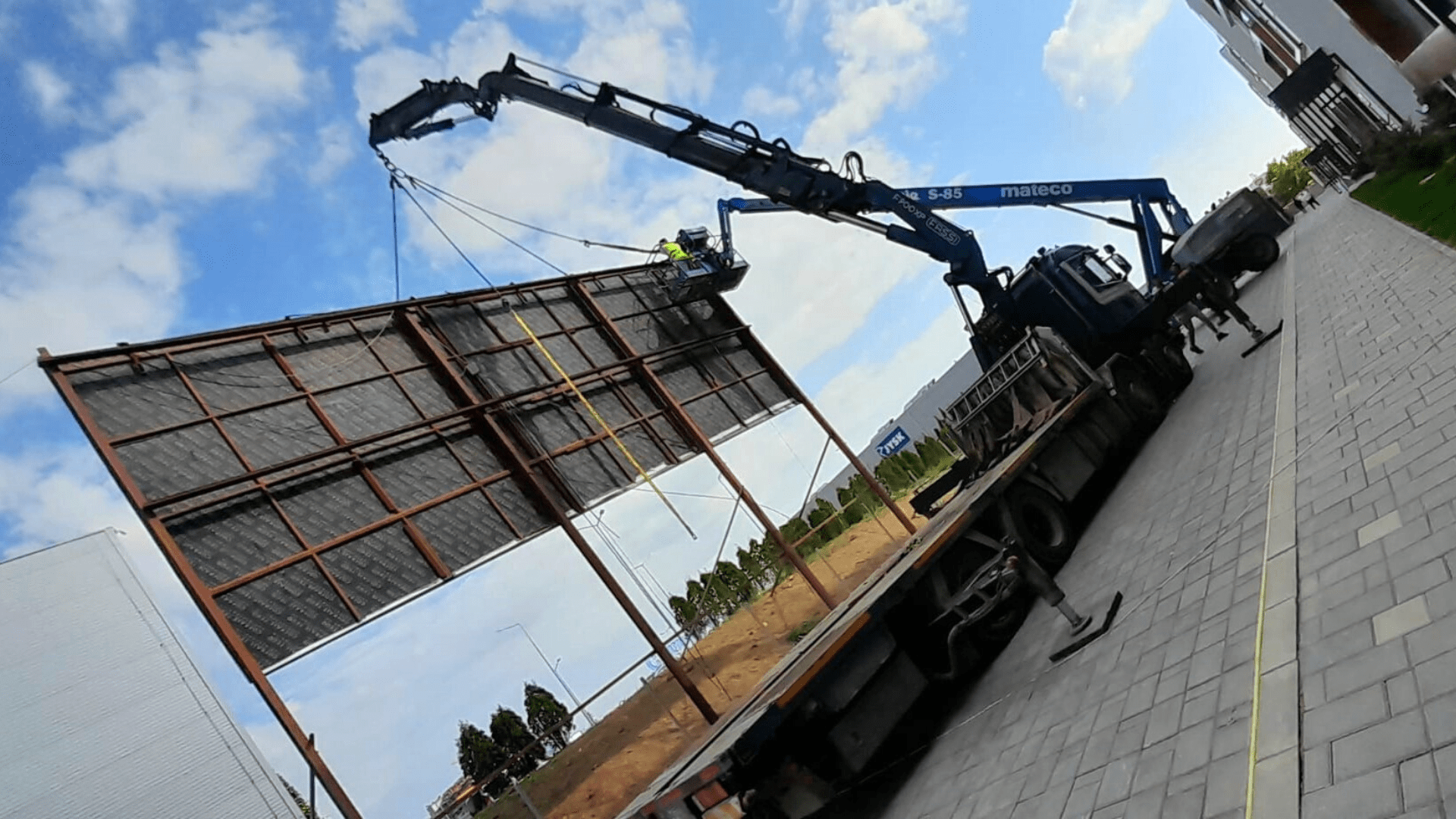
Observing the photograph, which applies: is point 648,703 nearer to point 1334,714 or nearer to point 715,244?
point 715,244

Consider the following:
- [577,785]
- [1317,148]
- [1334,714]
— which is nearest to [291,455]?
[577,785]

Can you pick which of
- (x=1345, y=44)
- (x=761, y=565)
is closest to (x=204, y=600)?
(x=761, y=565)

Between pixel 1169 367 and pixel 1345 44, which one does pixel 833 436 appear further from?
pixel 1345 44

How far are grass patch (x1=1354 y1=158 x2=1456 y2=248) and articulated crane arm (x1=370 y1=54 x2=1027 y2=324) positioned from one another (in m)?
5.87

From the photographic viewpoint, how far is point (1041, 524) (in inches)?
386

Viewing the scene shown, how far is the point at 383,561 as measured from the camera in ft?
33.9

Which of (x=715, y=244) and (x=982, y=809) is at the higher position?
(x=715, y=244)

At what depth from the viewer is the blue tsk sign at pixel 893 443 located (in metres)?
43.8

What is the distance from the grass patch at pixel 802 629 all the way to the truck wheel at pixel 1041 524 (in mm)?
5807

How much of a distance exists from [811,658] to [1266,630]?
3462 mm

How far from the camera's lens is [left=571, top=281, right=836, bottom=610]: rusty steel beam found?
537 inches

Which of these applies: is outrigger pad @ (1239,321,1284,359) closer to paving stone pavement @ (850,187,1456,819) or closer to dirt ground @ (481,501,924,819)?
paving stone pavement @ (850,187,1456,819)

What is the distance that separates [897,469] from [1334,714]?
24.9m

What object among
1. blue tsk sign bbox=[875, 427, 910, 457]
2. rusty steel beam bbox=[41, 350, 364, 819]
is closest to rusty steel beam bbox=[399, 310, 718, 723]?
rusty steel beam bbox=[41, 350, 364, 819]
